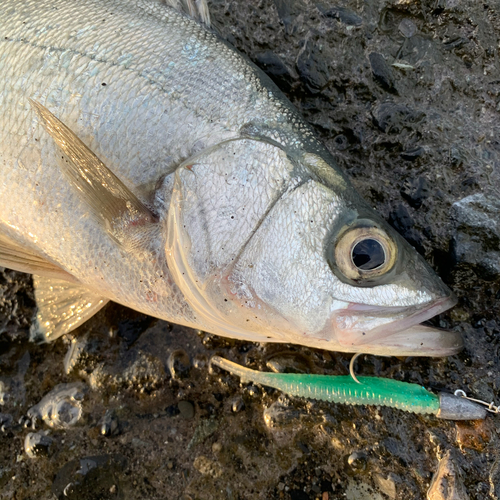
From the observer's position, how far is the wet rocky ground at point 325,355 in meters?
1.75

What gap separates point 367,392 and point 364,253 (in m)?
0.74

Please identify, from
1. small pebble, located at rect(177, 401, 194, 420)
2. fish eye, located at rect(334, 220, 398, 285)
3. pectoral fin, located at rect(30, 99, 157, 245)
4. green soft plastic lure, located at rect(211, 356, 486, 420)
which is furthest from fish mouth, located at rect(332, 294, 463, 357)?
small pebble, located at rect(177, 401, 194, 420)

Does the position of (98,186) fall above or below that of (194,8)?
below

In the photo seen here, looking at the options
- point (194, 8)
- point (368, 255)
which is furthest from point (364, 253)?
point (194, 8)

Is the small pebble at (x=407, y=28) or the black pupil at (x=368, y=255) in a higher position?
the small pebble at (x=407, y=28)

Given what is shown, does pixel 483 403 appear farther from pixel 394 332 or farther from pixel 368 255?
pixel 368 255

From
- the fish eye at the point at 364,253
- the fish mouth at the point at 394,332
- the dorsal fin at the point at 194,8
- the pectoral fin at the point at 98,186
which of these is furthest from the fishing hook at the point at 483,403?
the dorsal fin at the point at 194,8

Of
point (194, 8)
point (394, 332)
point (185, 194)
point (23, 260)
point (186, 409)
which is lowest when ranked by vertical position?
point (186, 409)

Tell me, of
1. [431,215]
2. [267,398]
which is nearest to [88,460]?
[267,398]

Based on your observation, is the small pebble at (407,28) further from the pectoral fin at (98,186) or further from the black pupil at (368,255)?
the pectoral fin at (98,186)

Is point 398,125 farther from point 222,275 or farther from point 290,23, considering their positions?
point 222,275

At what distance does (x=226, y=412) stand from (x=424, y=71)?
187cm

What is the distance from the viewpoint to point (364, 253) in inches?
50.9

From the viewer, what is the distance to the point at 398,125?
1895 mm
